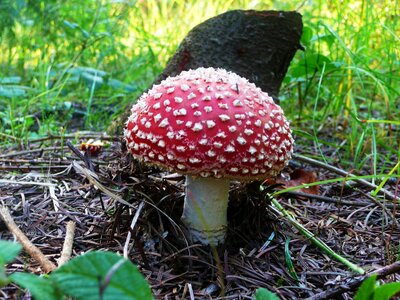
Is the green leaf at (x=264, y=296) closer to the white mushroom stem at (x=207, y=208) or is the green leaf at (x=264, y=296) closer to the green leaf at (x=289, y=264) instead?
the green leaf at (x=289, y=264)

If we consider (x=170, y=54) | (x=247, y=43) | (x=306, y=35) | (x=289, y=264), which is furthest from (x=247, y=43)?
(x=289, y=264)

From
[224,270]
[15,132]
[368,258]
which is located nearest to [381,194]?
[368,258]

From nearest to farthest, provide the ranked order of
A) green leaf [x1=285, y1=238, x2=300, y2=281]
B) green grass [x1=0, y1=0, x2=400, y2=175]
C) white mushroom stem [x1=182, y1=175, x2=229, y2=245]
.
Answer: green leaf [x1=285, y1=238, x2=300, y2=281], white mushroom stem [x1=182, y1=175, x2=229, y2=245], green grass [x1=0, y1=0, x2=400, y2=175]

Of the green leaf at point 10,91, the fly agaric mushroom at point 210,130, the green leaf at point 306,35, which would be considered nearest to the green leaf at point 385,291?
the fly agaric mushroom at point 210,130

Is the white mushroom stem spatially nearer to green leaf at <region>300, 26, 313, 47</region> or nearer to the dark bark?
the dark bark

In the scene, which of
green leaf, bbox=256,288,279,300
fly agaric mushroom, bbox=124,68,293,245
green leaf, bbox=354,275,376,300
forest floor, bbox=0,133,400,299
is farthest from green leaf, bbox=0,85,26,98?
green leaf, bbox=354,275,376,300

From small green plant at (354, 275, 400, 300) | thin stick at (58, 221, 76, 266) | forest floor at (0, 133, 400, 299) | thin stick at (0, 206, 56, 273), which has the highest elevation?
small green plant at (354, 275, 400, 300)
